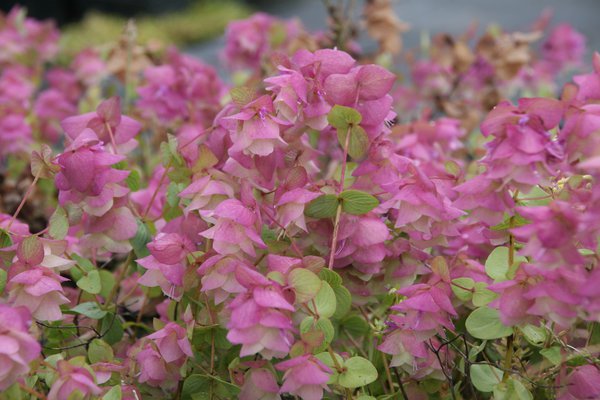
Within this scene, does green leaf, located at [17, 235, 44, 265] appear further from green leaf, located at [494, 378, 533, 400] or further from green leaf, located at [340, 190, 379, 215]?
green leaf, located at [494, 378, 533, 400]

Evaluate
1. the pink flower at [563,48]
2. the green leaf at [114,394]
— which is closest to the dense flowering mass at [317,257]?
the green leaf at [114,394]

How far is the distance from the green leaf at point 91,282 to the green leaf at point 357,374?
A: 267 mm

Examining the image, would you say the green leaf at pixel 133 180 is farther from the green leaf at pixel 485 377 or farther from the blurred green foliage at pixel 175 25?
the blurred green foliage at pixel 175 25

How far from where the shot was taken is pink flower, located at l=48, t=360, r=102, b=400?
0.56 m

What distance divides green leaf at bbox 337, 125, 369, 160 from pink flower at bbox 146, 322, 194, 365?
0.70 ft

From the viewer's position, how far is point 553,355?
0.64 meters

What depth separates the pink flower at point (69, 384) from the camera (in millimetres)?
561

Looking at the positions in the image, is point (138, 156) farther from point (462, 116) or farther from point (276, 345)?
point (276, 345)

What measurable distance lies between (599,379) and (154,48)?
1057 mm

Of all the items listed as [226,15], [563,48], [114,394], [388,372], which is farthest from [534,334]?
[226,15]

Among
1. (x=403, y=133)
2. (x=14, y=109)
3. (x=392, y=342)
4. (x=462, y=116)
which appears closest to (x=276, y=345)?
(x=392, y=342)

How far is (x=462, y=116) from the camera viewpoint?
1.56 meters

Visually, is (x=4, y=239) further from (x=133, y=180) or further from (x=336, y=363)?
(x=336, y=363)

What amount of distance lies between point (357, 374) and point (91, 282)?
11.3 inches
